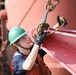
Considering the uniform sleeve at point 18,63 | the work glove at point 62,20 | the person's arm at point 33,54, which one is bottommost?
the uniform sleeve at point 18,63

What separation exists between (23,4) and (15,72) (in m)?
1.33

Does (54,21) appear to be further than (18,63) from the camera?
Yes

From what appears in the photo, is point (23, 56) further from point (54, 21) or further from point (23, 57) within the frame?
point (54, 21)

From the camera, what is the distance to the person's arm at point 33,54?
9.71 feet

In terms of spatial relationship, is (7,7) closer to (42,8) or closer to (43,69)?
(42,8)

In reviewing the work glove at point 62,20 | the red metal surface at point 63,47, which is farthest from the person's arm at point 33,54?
the work glove at point 62,20

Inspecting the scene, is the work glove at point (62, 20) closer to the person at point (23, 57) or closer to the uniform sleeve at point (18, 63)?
the person at point (23, 57)

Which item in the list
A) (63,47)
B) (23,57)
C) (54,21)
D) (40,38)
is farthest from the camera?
(54,21)

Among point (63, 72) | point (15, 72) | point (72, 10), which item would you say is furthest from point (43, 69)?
point (72, 10)

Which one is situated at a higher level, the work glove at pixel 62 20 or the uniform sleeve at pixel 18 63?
the work glove at pixel 62 20

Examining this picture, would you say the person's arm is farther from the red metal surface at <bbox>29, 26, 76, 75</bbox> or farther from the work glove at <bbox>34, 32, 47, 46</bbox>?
the red metal surface at <bbox>29, 26, 76, 75</bbox>

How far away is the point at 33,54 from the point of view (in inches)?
118

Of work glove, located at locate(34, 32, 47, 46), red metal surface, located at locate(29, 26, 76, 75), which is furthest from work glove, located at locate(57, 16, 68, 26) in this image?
Answer: work glove, located at locate(34, 32, 47, 46)

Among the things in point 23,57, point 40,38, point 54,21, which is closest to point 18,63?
point 23,57
